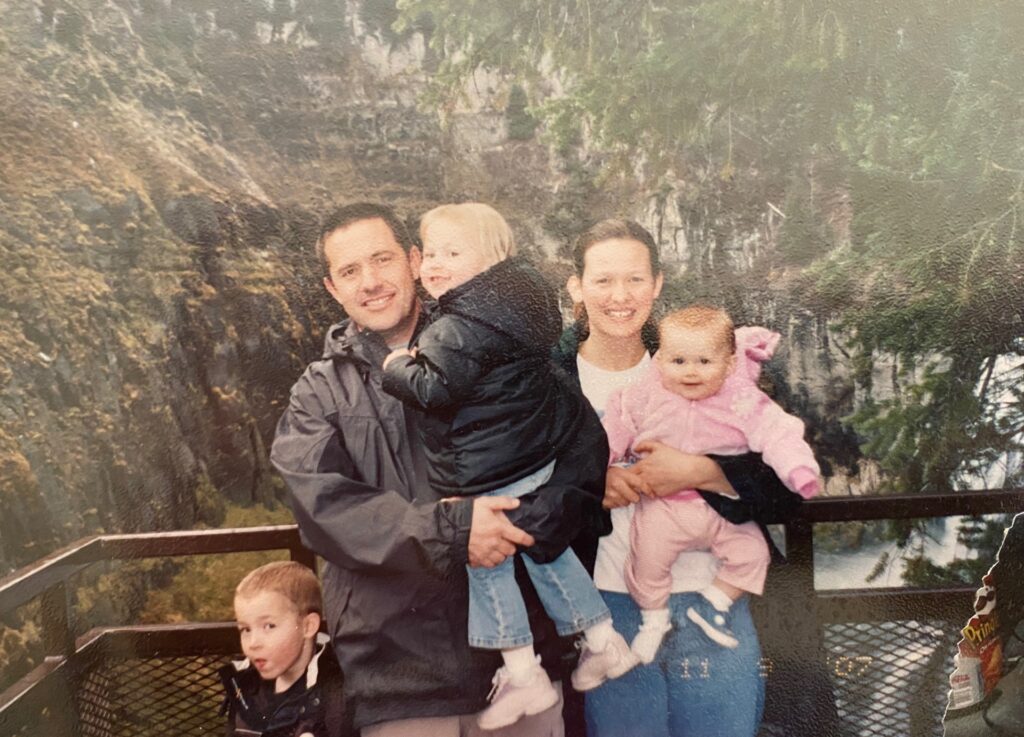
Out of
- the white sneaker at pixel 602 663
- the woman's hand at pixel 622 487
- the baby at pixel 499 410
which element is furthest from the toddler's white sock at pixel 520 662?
the woman's hand at pixel 622 487

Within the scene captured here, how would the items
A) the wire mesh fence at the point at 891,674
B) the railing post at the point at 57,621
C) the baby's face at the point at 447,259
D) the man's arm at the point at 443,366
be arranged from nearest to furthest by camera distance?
the man's arm at the point at 443,366, the baby's face at the point at 447,259, the railing post at the point at 57,621, the wire mesh fence at the point at 891,674

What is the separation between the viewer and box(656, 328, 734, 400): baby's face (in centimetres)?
277

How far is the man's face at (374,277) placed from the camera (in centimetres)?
273

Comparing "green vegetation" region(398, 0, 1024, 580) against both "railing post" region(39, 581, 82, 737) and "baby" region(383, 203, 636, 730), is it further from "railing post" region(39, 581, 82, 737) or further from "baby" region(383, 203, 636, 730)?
"railing post" region(39, 581, 82, 737)

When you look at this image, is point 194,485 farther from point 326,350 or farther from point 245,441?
point 326,350

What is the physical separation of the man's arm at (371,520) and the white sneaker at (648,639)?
0.49 metres

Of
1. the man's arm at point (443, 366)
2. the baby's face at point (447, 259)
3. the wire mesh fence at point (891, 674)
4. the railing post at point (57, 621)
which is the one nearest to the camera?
the man's arm at point (443, 366)

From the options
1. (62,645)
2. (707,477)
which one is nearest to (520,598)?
(707,477)

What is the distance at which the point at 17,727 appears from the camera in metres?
2.82

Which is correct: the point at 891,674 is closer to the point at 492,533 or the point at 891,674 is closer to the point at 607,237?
the point at 492,533

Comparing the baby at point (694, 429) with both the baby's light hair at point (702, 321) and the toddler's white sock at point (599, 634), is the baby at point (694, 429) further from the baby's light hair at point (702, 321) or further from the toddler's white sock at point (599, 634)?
the toddler's white sock at point (599, 634)

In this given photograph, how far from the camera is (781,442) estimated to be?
2811 mm

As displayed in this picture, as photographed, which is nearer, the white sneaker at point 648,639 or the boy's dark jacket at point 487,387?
the boy's dark jacket at point 487,387

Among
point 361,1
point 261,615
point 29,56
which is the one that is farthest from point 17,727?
point 361,1
